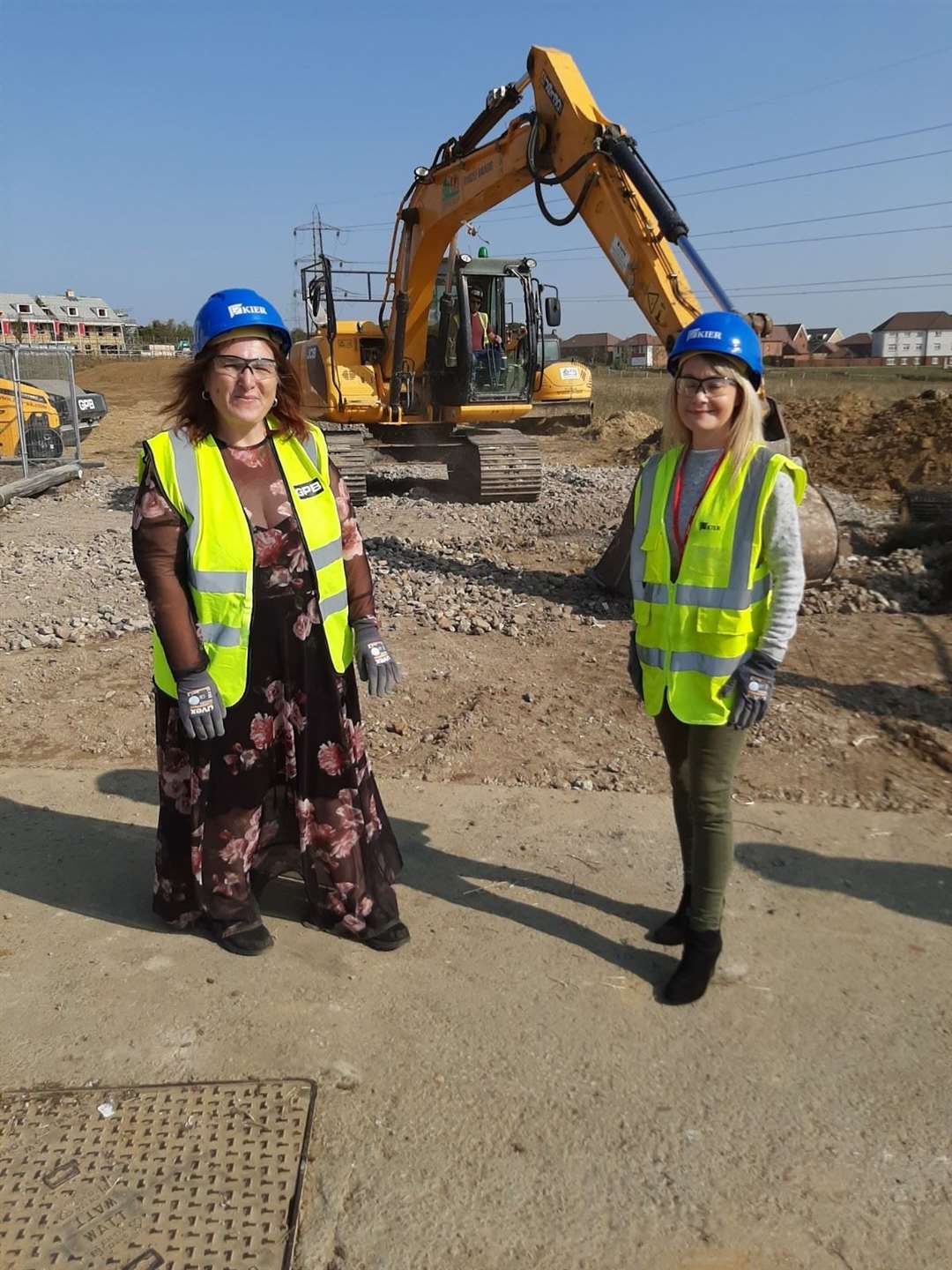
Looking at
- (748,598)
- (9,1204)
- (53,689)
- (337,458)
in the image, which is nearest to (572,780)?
(748,598)

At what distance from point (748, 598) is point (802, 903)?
132 centimetres

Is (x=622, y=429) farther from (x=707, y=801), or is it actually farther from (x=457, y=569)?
(x=707, y=801)

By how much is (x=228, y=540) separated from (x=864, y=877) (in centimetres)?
259

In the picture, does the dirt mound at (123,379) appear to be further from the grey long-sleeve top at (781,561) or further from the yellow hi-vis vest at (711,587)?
the grey long-sleeve top at (781,561)

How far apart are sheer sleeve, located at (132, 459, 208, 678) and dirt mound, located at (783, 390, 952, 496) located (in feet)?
41.6

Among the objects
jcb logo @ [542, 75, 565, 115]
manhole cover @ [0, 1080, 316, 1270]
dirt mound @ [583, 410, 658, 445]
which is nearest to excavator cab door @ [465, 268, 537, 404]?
jcb logo @ [542, 75, 565, 115]

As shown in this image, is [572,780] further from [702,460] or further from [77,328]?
[77,328]

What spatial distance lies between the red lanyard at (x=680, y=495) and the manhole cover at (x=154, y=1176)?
6.07ft

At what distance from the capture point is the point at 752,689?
278cm

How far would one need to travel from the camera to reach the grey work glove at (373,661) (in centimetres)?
312

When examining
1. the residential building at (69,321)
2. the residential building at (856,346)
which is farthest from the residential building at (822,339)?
the residential building at (69,321)

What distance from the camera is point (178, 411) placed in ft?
9.76

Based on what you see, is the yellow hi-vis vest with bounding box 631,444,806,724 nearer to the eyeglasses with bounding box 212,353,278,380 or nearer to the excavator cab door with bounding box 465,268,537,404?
the eyeglasses with bounding box 212,353,278,380

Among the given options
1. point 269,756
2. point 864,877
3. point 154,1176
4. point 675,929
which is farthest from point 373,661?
point 864,877
